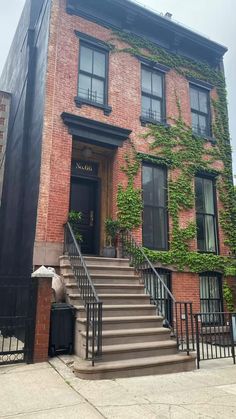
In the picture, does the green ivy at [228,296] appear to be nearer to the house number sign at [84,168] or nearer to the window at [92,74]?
the house number sign at [84,168]

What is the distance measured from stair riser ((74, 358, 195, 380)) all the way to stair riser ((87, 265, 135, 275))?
2.90m

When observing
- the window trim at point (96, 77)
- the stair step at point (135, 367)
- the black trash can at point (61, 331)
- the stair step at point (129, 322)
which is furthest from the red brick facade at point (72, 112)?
the stair step at point (135, 367)

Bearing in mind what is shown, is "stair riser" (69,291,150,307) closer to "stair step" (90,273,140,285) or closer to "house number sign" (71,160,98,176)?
"stair step" (90,273,140,285)

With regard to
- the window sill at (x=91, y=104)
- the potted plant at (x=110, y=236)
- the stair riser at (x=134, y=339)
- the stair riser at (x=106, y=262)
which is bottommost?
the stair riser at (x=134, y=339)

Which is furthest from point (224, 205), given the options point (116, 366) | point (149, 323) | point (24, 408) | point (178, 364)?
point (24, 408)

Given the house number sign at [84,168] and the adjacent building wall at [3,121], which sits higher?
the adjacent building wall at [3,121]

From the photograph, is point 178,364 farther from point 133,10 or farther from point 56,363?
point 133,10

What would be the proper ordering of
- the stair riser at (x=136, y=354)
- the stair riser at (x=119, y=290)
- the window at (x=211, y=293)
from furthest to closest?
the window at (x=211, y=293) < the stair riser at (x=119, y=290) < the stair riser at (x=136, y=354)

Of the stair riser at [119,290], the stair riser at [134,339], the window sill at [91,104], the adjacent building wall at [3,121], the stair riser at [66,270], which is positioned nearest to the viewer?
the stair riser at [134,339]

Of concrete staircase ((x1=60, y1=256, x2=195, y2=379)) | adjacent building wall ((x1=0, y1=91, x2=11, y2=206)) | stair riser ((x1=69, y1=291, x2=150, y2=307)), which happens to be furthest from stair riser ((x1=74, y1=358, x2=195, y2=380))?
adjacent building wall ((x1=0, y1=91, x2=11, y2=206))

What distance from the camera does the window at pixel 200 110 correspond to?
1328cm

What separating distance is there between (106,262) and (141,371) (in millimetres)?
3502

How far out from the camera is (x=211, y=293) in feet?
37.4

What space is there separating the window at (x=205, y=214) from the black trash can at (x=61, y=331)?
20.1 feet
